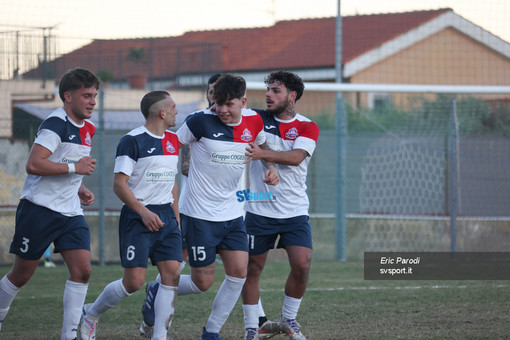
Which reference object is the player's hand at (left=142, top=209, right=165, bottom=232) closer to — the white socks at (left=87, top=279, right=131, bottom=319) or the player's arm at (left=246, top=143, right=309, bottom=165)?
the white socks at (left=87, top=279, right=131, bottom=319)

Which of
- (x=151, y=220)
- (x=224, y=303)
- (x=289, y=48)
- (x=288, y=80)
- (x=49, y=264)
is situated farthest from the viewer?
(x=289, y=48)

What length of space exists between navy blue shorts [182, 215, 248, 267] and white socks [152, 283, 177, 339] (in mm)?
333

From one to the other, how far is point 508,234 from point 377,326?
773cm

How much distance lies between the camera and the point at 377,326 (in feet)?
22.2

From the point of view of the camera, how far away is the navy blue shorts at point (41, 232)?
5.91m

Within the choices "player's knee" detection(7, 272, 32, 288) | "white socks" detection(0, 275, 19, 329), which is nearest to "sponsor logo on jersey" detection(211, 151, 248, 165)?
"player's knee" detection(7, 272, 32, 288)

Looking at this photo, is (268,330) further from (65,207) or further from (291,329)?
(65,207)

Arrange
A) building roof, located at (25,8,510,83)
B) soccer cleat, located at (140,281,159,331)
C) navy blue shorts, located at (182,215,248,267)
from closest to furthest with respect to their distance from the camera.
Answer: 1. navy blue shorts, located at (182,215,248,267)
2. soccer cleat, located at (140,281,159,331)
3. building roof, located at (25,8,510,83)

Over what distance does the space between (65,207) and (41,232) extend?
0.86 feet

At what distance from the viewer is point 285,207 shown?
655 cm

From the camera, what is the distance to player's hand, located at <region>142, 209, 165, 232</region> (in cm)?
563

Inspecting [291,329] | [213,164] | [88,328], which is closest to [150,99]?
[213,164]

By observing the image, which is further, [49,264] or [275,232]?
[49,264]

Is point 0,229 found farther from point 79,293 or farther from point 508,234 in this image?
point 508,234
